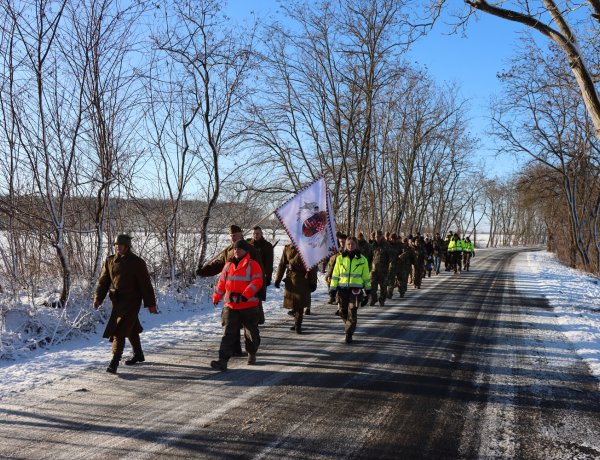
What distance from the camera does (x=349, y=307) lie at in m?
8.22

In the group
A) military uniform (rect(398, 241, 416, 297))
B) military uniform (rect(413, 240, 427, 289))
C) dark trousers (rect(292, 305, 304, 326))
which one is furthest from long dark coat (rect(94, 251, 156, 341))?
military uniform (rect(413, 240, 427, 289))

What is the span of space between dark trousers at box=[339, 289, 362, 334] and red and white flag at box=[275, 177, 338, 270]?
1.18 metres

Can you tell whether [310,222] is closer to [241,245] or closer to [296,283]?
[296,283]

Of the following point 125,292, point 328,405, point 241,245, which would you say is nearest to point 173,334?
point 125,292

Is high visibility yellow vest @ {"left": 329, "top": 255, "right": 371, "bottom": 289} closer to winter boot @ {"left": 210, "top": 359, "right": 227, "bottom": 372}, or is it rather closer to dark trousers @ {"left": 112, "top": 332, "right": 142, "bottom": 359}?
winter boot @ {"left": 210, "top": 359, "right": 227, "bottom": 372}

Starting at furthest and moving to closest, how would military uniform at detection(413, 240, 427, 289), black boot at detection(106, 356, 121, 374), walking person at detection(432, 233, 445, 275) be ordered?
1. walking person at detection(432, 233, 445, 275)
2. military uniform at detection(413, 240, 427, 289)
3. black boot at detection(106, 356, 121, 374)

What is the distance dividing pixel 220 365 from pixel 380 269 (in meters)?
7.57

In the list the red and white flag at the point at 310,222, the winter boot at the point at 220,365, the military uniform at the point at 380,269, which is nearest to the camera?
the winter boot at the point at 220,365

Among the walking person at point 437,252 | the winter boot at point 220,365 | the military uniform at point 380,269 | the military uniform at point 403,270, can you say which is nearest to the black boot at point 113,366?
the winter boot at point 220,365

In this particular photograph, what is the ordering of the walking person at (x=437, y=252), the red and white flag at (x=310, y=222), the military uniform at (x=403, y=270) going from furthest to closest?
the walking person at (x=437, y=252), the military uniform at (x=403, y=270), the red and white flag at (x=310, y=222)

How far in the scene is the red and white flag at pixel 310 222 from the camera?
30.5ft

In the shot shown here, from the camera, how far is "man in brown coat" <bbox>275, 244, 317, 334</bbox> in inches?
357

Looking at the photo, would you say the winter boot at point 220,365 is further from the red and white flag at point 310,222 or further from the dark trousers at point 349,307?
the red and white flag at point 310,222

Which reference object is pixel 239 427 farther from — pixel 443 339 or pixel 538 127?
pixel 538 127
